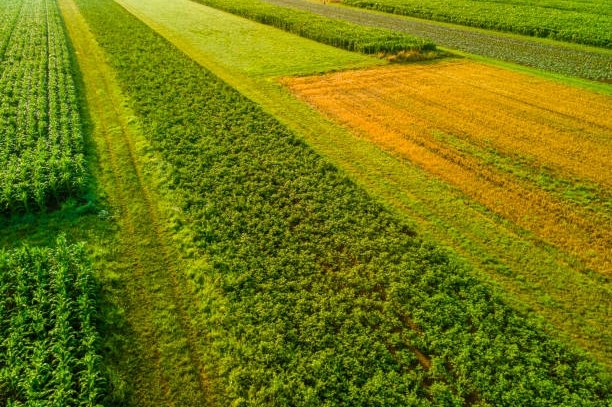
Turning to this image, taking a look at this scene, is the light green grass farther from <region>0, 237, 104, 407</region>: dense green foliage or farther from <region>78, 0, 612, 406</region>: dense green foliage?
<region>0, 237, 104, 407</region>: dense green foliage

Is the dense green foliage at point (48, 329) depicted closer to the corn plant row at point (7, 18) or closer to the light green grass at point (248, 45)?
the light green grass at point (248, 45)

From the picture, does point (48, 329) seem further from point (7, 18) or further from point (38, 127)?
point (7, 18)

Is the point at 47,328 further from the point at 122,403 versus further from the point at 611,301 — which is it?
the point at 611,301

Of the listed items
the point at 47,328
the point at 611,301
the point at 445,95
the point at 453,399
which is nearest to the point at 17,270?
the point at 47,328

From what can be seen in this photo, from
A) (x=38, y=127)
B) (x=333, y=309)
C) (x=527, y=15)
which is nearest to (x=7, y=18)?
(x=38, y=127)

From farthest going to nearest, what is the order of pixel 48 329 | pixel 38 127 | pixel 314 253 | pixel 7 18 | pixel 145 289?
pixel 7 18, pixel 38 127, pixel 314 253, pixel 145 289, pixel 48 329
